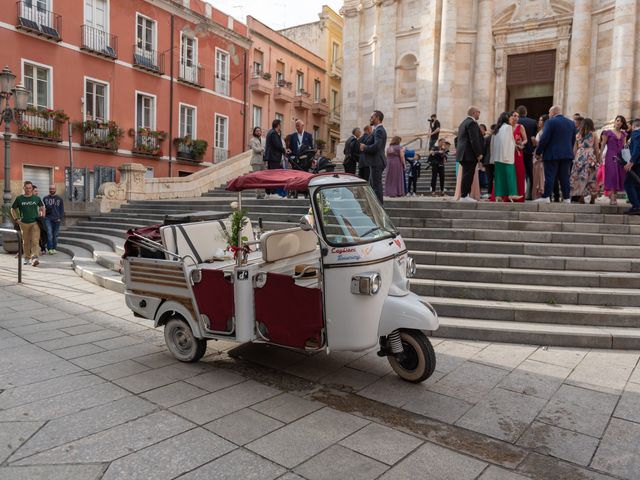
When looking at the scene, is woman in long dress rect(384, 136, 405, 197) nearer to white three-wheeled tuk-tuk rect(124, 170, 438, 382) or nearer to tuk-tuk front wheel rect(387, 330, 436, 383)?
white three-wheeled tuk-tuk rect(124, 170, 438, 382)

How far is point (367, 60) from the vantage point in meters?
26.3

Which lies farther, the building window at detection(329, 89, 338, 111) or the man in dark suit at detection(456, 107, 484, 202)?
the building window at detection(329, 89, 338, 111)

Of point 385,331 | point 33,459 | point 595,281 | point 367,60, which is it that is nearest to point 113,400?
point 33,459

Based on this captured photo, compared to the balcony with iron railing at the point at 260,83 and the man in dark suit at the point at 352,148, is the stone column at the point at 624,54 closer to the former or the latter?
the man in dark suit at the point at 352,148

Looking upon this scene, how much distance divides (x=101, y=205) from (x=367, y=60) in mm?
16138

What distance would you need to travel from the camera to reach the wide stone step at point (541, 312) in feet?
19.9

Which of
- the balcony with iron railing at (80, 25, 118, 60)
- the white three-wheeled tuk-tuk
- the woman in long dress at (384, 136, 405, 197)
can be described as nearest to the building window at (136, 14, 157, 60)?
the balcony with iron railing at (80, 25, 118, 60)

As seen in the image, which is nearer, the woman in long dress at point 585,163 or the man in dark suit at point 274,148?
the woman in long dress at point 585,163

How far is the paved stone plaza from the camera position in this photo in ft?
10.5

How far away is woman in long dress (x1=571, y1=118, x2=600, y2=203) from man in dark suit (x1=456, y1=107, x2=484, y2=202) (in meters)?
2.37

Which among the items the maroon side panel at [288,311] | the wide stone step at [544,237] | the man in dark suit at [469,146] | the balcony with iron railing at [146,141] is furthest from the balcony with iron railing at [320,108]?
the maroon side panel at [288,311]

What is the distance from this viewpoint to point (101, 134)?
71.4ft

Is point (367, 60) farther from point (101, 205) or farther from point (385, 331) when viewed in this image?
point (385, 331)

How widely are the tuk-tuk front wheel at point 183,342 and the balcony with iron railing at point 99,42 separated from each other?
782 inches
